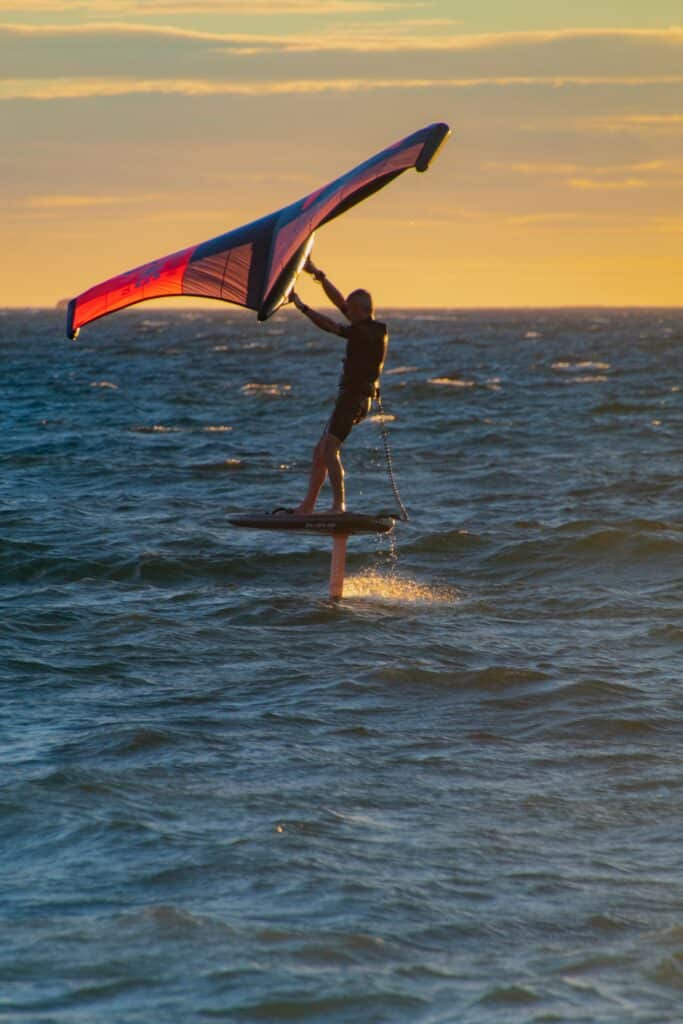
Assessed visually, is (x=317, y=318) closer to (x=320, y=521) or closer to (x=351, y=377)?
(x=351, y=377)

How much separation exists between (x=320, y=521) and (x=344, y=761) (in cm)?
378

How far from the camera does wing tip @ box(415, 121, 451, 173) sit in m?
11.4

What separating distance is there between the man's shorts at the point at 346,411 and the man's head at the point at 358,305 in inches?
28.0

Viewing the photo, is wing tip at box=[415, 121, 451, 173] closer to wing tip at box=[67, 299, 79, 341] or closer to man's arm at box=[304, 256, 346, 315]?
man's arm at box=[304, 256, 346, 315]

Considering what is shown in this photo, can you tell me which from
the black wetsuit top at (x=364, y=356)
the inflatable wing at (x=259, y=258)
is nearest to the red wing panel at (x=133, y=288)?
the inflatable wing at (x=259, y=258)

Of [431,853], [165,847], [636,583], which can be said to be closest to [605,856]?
[431,853]

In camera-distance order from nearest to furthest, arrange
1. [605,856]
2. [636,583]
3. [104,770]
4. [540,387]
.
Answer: [605,856] < [104,770] < [636,583] < [540,387]

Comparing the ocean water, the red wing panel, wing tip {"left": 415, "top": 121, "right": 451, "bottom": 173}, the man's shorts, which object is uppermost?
wing tip {"left": 415, "top": 121, "right": 451, "bottom": 173}

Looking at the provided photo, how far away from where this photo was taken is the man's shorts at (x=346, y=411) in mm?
13625

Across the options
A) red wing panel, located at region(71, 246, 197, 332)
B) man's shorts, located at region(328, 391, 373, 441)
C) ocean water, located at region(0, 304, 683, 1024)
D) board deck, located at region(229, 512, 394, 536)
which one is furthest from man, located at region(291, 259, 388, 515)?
ocean water, located at region(0, 304, 683, 1024)

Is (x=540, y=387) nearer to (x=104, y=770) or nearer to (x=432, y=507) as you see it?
(x=432, y=507)

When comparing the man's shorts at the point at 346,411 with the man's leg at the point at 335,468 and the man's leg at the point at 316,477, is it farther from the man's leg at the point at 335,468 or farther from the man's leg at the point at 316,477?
the man's leg at the point at 316,477

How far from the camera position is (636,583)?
57.5 ft

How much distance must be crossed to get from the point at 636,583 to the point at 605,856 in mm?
8999
